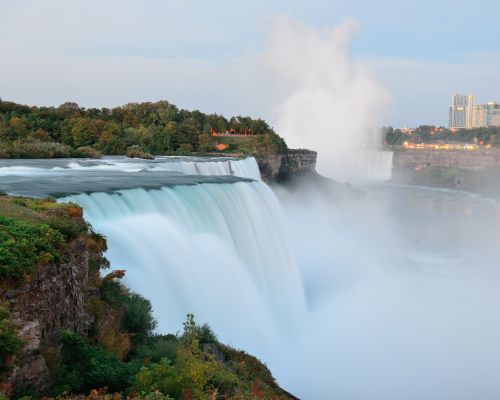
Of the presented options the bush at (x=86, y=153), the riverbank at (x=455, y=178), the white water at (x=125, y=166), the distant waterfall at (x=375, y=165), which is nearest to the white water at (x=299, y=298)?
the white water at (x=125, y=166)

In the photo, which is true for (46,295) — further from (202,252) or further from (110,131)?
(110,131)

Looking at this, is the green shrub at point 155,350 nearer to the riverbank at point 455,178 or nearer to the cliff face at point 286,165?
the cliff face at point 286,165

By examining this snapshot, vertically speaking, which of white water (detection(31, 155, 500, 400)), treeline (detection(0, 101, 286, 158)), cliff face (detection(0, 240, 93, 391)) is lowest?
white water (detection(31, 155, 500, 400))

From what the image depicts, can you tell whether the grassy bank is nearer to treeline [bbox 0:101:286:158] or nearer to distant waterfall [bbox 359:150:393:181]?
treeline [bbox 0:101:286:158]

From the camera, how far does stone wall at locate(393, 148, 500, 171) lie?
115m

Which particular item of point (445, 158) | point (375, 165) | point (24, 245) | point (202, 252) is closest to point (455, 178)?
point (445, 158)

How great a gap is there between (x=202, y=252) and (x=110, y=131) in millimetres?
43516

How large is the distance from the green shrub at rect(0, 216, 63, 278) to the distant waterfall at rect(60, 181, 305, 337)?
3.57 metres

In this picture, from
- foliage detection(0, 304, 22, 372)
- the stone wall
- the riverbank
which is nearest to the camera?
foliage detection(0, 304, 22, 372)

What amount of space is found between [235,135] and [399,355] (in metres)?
60.0

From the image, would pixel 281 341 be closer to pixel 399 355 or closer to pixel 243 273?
pixel 243 273

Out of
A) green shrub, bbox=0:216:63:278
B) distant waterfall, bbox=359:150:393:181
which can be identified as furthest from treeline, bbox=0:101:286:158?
distant waterfall, bbox=359:150:393:181

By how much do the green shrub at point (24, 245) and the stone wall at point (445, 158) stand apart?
388ft

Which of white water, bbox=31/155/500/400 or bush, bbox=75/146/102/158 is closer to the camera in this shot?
white water, bbox=31/155/500/400
